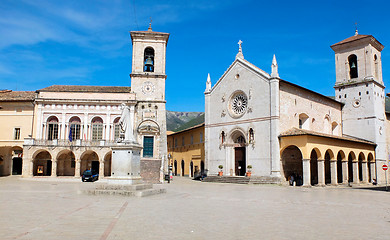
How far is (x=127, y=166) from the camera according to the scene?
16.1 metres

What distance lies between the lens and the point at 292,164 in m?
33.0

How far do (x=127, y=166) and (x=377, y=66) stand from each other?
3793 cm

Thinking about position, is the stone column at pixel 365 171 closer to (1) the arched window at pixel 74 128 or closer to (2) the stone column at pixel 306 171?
(2) the stone column at pixel 306 171

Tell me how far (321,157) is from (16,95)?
119ft

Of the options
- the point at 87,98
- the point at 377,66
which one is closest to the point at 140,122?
the point at 87,98

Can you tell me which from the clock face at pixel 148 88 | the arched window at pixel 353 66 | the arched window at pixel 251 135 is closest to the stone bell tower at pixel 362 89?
the arched window at pixel 353 66

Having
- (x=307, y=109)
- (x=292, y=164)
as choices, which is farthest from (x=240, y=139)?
(x=307, y=109)

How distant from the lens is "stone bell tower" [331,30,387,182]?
130ft

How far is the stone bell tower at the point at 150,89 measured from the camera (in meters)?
39.9

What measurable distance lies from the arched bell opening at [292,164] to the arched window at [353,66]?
16052 millimetres

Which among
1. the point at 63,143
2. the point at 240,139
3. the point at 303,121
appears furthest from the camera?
the point at 63,143

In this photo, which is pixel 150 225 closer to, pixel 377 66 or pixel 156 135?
pixel 156 135

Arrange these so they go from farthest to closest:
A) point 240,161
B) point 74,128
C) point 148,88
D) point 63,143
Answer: point 148,88 < point 74,128 < point 63,143 < point 240,161

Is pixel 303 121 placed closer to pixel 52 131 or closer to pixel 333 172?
pixel 333 172
